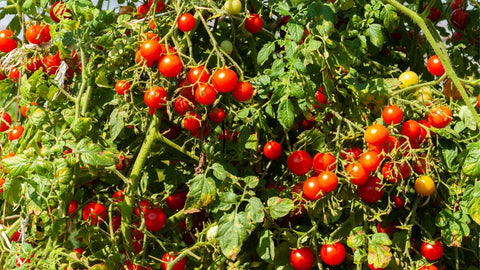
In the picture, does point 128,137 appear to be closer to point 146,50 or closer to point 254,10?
point 146,50

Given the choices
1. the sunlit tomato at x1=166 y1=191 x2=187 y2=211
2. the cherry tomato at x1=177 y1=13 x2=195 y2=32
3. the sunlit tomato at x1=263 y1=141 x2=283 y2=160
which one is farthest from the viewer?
the sunlit tomato at x1=166 y1=191 x2=187 y2=211

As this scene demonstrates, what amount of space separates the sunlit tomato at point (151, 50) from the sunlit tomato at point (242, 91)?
18 centimetres

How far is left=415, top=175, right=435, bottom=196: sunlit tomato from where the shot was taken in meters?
1.24

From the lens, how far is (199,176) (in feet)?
3.86

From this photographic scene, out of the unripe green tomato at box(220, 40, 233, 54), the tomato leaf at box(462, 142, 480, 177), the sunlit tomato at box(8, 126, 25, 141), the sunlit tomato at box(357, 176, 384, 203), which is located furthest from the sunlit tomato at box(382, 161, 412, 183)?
the sunlit tomato at box(8, 126, 25, 141)

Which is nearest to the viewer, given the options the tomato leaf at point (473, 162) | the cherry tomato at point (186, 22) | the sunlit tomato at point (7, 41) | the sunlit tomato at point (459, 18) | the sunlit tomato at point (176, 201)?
the tomato leaf at point (473, 162)

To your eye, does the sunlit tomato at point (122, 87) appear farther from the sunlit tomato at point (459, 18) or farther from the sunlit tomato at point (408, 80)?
the sunlit tomato at point (459, 18)

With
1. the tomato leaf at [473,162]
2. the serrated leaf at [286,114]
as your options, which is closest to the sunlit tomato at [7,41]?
the serrated leaf at [286,114]

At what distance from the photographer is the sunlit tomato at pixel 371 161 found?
1.17 meters

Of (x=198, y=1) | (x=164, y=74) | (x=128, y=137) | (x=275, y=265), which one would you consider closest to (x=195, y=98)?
(x=164, y=74)

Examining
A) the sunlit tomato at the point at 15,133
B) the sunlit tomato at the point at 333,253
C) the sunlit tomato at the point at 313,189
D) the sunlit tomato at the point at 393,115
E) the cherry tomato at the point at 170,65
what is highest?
the cherry tomato at the point at 170,65

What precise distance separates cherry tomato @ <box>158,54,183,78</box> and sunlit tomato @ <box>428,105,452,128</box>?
57cm

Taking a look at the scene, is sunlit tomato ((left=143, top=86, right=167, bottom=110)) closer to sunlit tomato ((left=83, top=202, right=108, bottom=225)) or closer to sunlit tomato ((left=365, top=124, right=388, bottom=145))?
sunlit tomato ((left=83, top=202, right=108, bottom=225))

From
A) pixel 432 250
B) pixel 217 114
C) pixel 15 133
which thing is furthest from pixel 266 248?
pixel 15 133
